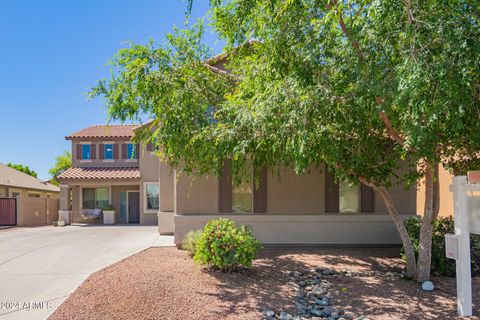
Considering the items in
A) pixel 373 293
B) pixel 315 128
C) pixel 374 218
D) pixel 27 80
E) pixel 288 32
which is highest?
pixel 27 80

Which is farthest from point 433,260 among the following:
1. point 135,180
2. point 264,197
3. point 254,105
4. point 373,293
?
point 135,180

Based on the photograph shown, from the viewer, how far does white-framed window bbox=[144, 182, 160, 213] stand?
2027cm

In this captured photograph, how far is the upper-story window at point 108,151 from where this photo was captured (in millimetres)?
22375

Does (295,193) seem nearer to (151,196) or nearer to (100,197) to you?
(151,196)

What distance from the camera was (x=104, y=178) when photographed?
2061 centimetres

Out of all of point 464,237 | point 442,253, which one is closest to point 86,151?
point 442,253

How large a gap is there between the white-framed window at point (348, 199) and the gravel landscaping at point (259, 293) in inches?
92.1

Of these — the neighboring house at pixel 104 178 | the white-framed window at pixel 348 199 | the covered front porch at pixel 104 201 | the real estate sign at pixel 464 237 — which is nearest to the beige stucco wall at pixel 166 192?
the neighboring house at pixel 104 178

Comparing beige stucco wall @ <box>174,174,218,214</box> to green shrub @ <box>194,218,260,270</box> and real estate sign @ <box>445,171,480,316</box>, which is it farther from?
real estate sign @ <box>445,171,480,316</box>

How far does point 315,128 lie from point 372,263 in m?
Answer: 5.26

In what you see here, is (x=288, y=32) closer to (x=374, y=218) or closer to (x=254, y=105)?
(x=254, y=105)

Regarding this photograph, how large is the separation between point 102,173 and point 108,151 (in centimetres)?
187

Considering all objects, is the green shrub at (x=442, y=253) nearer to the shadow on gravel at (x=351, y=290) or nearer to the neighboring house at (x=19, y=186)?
the shadow on gravel at (x=351, y=290)

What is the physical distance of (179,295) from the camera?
6484mm
